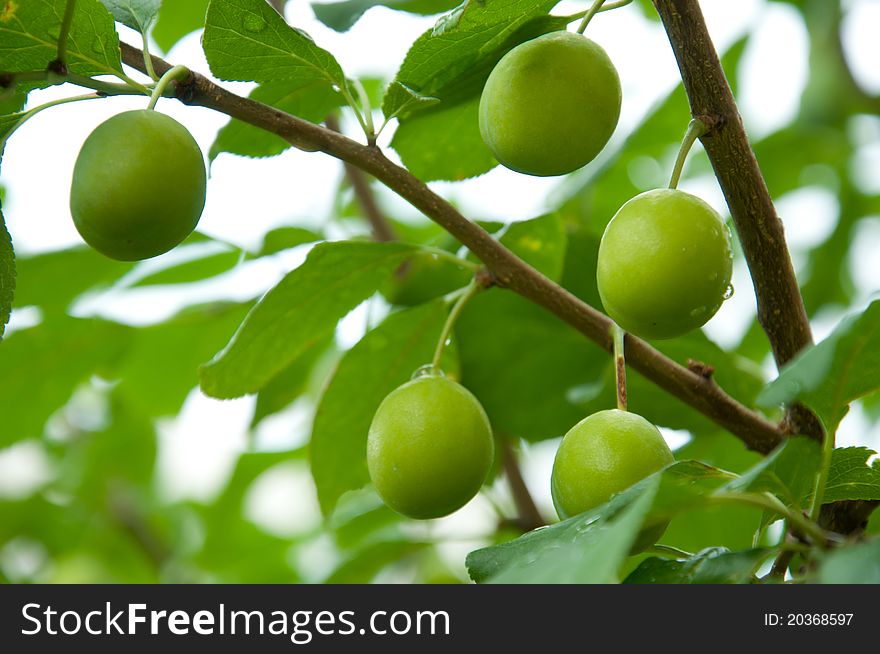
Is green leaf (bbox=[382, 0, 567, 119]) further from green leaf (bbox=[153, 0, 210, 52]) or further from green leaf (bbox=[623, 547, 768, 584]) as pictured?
green leaf (bbox=[153, 0, 210, 52])

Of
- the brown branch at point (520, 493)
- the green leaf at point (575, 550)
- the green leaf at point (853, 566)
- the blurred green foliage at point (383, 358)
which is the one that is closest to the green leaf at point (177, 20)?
the blurred green foliage at point (383, 358)

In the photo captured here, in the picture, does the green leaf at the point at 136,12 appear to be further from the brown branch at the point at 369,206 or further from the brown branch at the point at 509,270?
the brown branch at the point at 369,206

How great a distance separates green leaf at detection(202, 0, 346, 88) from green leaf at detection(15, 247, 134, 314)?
0.68m

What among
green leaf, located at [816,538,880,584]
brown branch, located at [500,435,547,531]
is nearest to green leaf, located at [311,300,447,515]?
brown branch, located at [500,435,547,531]

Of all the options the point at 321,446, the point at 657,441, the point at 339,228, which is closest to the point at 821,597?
the point at 657,441

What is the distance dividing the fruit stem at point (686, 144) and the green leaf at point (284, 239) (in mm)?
688

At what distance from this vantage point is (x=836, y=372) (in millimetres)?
705

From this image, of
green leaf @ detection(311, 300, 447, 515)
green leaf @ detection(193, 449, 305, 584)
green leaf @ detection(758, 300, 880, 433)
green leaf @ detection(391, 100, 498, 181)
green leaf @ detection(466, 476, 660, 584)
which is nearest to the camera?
green leaf @ detection(466, 476, 660, 584)

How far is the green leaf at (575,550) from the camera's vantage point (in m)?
0.52

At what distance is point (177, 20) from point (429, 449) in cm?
85

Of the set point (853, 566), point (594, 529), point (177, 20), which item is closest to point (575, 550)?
point (594, 529)

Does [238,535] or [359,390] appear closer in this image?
[359,390]

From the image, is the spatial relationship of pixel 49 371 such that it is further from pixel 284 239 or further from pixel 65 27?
pixel 65 27

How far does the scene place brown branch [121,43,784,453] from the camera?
807mm
